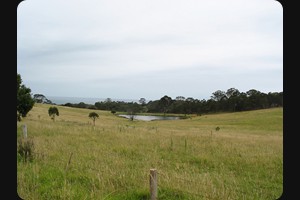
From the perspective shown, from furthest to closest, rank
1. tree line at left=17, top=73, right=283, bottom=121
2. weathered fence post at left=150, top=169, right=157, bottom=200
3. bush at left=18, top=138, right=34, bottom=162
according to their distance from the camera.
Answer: tree line at left=17, top=73, right=283, bottom=121 < bush at left=18, top=138, right=34, bottom=162 < weathered fence post at left=150, top=169, right=157, bottom=200

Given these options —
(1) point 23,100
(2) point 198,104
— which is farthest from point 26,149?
(2) point 198,104

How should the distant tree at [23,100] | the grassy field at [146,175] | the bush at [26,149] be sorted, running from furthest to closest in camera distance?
the distant tree at [23,100] → the bush at [26,149] → the grassy field at [146,175]

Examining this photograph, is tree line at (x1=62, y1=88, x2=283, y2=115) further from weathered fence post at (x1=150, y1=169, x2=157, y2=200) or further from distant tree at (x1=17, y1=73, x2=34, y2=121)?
weathered fence post at (x1=150, y1=169, x2=157, y2=200)

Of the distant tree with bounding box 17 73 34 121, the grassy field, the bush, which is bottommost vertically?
the grassy field

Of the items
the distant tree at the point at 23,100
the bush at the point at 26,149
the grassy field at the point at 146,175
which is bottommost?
the grassy field at the point at 146,175

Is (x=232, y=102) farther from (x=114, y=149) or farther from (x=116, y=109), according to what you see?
(x=114, y=149)

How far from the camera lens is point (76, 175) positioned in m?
5.40

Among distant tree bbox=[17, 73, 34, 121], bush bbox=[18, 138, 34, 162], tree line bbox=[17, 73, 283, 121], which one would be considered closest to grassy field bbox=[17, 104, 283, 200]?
bush bbox=[18, 138, 34, 162]

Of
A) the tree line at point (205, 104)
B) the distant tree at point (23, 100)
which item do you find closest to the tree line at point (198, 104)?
the tree line at point (205, 104)

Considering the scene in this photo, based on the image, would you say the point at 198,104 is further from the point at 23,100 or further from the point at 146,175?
the point at 146,175

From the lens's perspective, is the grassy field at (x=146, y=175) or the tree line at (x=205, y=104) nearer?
the grassy field at (x=146, y=175)

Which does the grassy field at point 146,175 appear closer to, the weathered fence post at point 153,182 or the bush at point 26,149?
the bush at point 26,149

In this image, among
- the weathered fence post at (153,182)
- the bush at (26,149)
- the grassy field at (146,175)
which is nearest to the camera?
the weathered fence post at (153,182)

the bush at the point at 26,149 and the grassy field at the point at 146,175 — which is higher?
the bush at the point at 26,149
